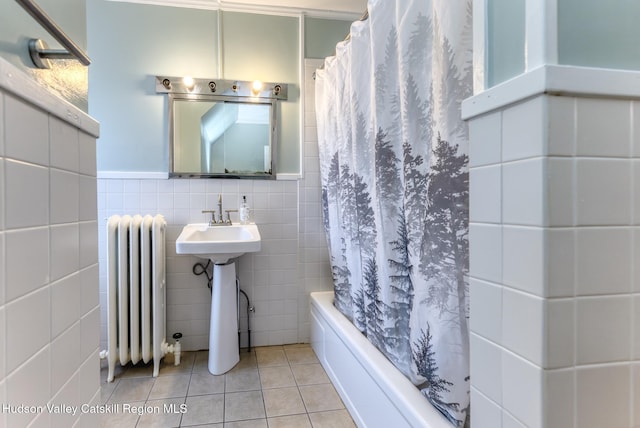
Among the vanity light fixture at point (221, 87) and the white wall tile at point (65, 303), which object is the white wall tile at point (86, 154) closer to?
the white wall tile at point (65, 303)

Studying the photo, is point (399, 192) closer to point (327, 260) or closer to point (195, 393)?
point (327, 260)

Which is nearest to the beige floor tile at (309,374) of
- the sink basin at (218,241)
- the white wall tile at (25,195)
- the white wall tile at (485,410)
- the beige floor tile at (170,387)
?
the beige floor tile at (170,387)

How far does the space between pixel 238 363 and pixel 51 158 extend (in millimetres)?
1818

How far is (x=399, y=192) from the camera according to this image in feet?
4.39

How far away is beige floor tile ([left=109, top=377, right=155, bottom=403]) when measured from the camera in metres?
1.78

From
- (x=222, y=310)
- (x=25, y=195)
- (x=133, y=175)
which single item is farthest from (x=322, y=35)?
(x=25, y=195)

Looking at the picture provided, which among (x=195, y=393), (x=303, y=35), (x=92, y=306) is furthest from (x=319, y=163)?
(x=92, y=306)

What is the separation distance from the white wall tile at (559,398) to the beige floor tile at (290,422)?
1.23 meters

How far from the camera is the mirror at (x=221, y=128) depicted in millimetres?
2266

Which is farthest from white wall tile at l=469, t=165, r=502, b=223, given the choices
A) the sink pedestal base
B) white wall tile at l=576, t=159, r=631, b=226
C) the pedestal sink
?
the sink pedestal base

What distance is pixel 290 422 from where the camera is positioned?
159 cm

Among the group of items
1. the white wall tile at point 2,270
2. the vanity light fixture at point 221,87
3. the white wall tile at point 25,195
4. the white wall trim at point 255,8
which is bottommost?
the white wall tile at point 2,270

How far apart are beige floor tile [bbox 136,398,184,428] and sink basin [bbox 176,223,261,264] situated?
2.43 feet

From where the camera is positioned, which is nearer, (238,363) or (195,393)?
(195,393)
